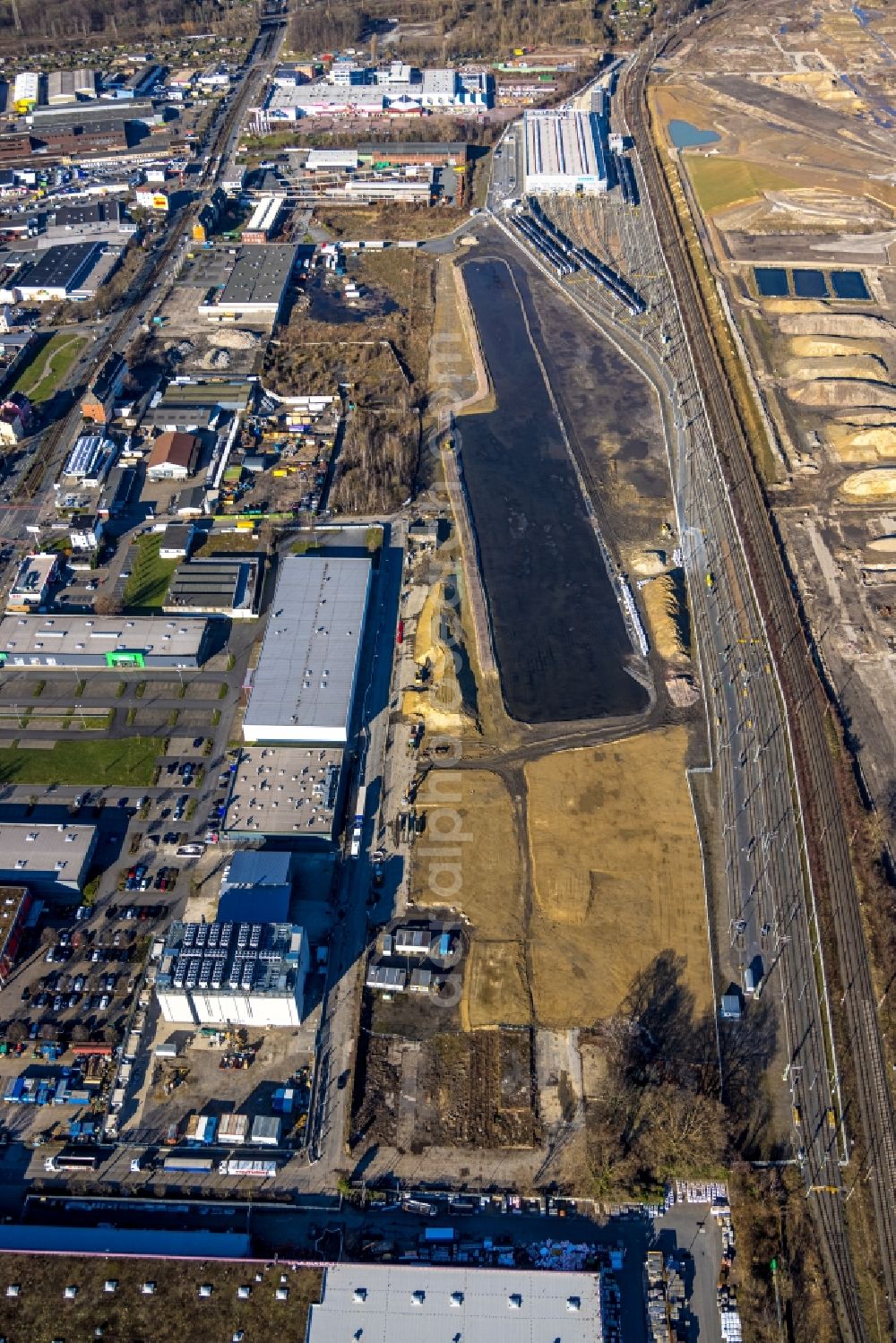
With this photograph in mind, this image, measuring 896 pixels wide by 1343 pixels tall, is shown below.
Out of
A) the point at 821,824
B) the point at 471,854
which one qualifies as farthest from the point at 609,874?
the point at 821,824

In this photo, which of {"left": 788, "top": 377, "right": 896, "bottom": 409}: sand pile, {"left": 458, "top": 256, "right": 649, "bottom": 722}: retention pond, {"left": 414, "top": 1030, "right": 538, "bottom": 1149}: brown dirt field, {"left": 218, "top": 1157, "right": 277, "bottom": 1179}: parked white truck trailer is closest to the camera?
{"left": 218, "top": 1157, "right": 277, "bottom": 1179}: parked white truck trailer

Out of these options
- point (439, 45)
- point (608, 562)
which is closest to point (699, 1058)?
point (608, 562)

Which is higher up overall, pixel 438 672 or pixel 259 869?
pixel 438 672

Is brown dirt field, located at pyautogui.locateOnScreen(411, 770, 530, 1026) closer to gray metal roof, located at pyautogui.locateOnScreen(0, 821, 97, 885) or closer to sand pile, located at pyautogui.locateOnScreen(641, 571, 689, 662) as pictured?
sand pile, located at pyautogui.locateOnScreen(641, 571, 689, 662)

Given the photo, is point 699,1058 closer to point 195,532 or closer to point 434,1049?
point 434,1049

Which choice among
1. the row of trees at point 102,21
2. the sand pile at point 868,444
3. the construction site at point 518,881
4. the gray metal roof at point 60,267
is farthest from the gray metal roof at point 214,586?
the row of trees at point 102,21

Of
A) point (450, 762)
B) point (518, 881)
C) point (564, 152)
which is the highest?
point (564, 152)

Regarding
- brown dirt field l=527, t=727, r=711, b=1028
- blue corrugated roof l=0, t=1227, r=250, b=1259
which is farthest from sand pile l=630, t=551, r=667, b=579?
blue corrugated roof l=0, t=1227, r=250, b=1259

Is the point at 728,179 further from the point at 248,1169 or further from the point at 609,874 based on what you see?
the point at 248,1169
